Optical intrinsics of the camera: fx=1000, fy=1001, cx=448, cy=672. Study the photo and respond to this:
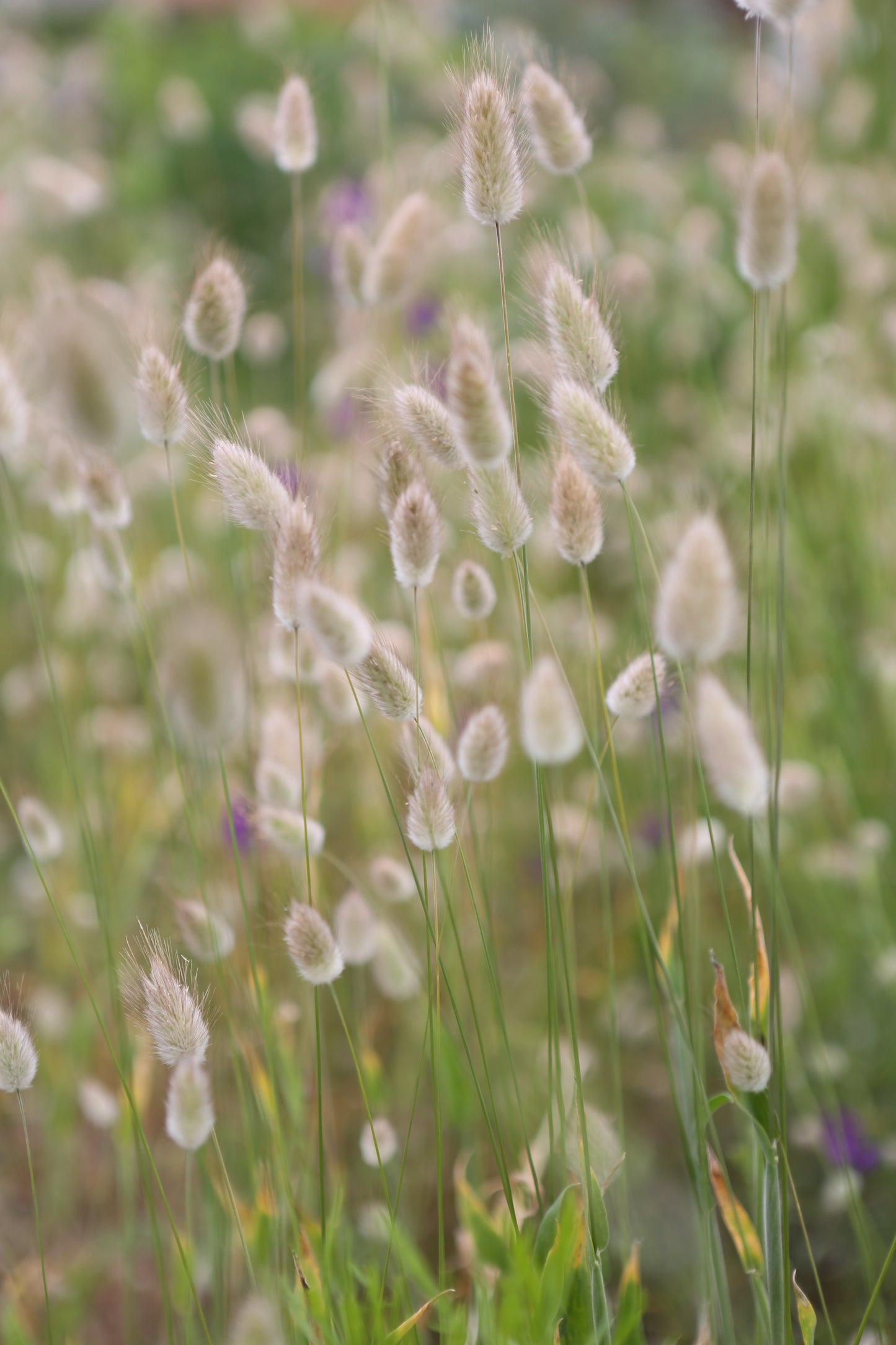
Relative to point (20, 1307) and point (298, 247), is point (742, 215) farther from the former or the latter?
point (20, 1307)

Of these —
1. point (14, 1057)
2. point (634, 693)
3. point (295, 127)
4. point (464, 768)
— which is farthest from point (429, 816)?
point (295, 127)

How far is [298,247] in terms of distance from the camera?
0.93 metres

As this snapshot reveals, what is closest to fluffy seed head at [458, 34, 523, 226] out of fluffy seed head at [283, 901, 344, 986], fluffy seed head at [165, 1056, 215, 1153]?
fluffy seed head at [283, 901, 344, 986]

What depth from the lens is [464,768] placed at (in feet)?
2.06

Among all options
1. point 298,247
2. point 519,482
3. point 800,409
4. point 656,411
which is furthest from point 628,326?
point 519,482

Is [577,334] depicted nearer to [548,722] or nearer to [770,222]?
[770,222]

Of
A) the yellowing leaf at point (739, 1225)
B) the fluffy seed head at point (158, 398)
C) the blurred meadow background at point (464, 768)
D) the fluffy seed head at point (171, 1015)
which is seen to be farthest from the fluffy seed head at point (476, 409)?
the yellowing leaf at point (739, 1225)

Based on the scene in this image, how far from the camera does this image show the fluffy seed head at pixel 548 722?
0.54 m

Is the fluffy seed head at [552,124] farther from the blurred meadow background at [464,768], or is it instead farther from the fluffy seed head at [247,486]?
the fluffy seed head at [247,486]

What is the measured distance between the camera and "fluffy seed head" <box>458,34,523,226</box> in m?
0.61

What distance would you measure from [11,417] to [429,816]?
1.41 feet

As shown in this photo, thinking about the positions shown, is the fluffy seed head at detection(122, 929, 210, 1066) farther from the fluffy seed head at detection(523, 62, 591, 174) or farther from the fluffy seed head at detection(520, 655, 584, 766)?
the fluffy seed head at detection(523, 62, 591, 174)

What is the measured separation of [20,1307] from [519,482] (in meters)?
→ 0.86

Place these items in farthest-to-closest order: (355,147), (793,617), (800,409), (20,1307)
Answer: (355,147) → (800,409) → (793,617) → (20,1307)
